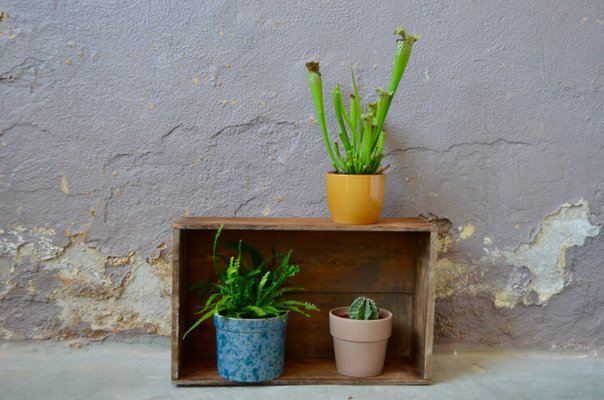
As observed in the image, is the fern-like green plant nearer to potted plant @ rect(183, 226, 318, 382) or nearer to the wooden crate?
potted plant @ rect(183, 226, 318, 382)

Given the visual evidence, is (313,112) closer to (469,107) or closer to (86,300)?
(469,107)

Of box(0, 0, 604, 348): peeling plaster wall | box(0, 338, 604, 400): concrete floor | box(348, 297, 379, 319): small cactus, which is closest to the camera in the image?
box(0, 338, 604, 400): concrete floor

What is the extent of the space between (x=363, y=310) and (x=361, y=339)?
9 cm

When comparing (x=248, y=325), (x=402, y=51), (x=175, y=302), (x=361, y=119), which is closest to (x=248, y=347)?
(x=248, y=325)

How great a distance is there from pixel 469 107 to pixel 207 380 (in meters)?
1.19

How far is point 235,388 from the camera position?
5.33 ft

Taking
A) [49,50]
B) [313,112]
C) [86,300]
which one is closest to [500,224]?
[313,112]

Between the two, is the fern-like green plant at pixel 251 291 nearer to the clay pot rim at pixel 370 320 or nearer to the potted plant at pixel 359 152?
the clay pot rim at pixel 370 320

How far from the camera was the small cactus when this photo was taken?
1.69 meters

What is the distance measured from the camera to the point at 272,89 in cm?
186

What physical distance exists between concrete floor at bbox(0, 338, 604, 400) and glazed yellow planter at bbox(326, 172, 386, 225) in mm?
490

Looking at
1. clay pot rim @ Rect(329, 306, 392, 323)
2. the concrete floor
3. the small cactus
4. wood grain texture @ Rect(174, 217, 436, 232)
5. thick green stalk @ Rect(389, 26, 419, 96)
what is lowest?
the concrete floor

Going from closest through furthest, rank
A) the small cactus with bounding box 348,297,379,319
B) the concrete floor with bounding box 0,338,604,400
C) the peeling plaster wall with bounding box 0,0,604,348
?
1. the concrete floor with bounding box 0,338,604,400
2. the small cactus with bounding box 348,297,379,319
3. the peeling plaster wall with bounding box 0,0,604,348

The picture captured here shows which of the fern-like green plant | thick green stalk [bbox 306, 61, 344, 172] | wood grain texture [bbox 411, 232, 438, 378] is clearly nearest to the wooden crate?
wood grain texture [bbox 411, 232, 438, 378]
